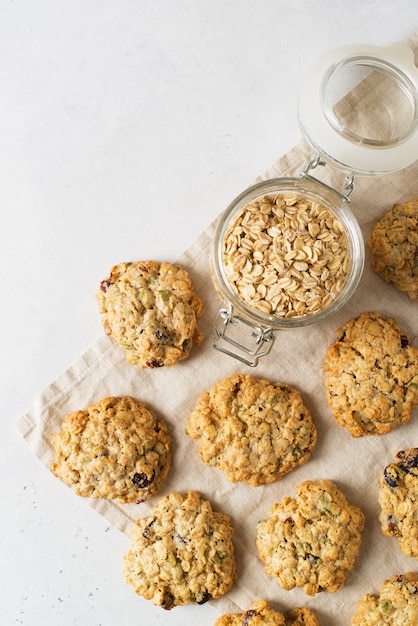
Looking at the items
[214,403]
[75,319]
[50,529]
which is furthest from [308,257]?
[50,529]

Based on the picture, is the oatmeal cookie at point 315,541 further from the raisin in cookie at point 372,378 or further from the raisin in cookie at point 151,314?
the raisin in cookie at point 151,314

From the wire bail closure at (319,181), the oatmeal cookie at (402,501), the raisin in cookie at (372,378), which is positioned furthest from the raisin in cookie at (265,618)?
the wire bail closure at (319,181)

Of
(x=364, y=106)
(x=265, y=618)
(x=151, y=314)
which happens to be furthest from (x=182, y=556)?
(x=364, y=106)

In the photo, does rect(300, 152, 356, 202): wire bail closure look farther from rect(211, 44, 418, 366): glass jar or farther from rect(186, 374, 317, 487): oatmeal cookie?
rect(186, 374, 317, 487): oatmeal cookie

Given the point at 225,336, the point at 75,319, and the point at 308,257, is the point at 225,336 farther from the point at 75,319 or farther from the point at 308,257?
the point at 75,319

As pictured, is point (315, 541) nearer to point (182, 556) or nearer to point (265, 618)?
point (265, 618)
